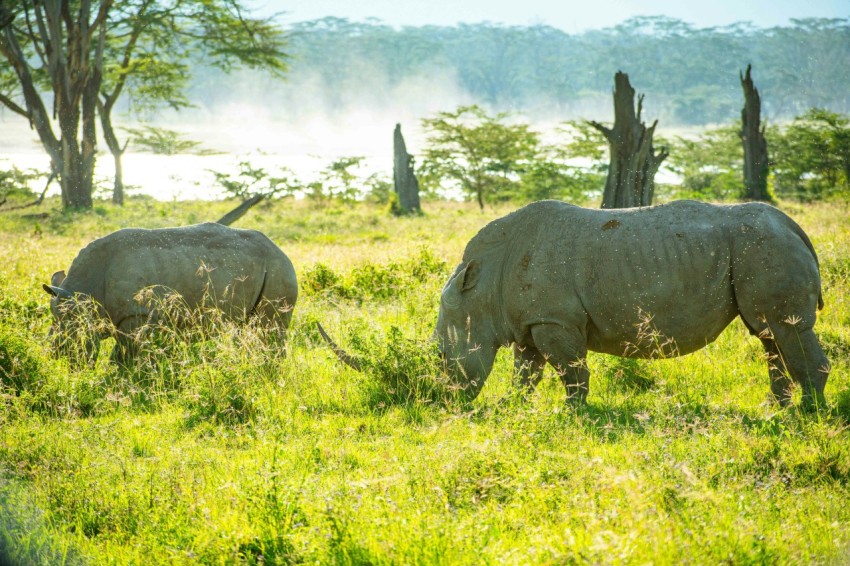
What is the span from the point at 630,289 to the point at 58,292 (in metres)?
5.13

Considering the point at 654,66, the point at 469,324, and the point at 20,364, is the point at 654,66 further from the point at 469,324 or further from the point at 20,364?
the point at 20,364

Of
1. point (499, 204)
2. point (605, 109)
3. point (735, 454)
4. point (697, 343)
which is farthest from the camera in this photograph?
point (605, 109)

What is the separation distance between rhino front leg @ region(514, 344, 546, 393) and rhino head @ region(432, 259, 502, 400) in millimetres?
207


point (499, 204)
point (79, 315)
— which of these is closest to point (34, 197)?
point (499, 204)

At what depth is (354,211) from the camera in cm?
2920

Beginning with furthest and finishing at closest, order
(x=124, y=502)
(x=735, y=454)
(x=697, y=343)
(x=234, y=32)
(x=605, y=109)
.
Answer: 1. (x=605, y=109)
2. (x=234, y=32)
3. (x=697, y=343)
4. (x=735, y=454)
5. (x=124, y=502)

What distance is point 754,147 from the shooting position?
25281 millimetres

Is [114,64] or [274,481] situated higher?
[114,64]

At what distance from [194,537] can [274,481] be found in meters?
0.45

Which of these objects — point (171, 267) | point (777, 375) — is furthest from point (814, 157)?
point (171, 267)

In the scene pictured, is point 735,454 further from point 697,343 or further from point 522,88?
point 522,88

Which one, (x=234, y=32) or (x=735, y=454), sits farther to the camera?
(x=234, y=32)

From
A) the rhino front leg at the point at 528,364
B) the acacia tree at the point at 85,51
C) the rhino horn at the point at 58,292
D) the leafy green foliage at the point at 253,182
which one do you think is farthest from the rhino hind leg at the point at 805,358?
the leafy green foliage at the point at 253,182

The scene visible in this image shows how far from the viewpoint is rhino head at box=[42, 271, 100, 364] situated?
7719 millimetres
